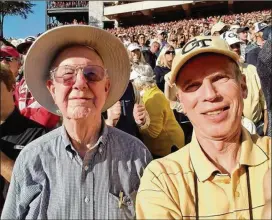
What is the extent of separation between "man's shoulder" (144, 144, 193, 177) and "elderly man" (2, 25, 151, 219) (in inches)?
10.6

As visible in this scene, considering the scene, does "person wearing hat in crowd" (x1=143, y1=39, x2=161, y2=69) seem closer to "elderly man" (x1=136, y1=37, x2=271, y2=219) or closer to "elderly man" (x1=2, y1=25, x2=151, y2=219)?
"elderly man" (x1=2, y1=25, x2=151, y2=219)

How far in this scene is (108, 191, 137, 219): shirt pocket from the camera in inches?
73.7

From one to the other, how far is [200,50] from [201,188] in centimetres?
52

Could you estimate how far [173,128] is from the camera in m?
4.26

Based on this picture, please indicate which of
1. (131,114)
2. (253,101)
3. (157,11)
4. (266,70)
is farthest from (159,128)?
(157,11)

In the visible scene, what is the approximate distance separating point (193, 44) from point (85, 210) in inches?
32.4

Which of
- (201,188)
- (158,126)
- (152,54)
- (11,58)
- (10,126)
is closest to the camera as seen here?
(201,188)

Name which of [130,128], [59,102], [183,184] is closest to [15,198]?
[59,102]

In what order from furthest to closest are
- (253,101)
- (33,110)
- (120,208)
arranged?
(253,101)
(33,110)
(120,208)

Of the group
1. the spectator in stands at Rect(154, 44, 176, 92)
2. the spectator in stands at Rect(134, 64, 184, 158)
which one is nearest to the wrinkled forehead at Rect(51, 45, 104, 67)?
the spectator in stands at Rect(134, 64, 184, 158)

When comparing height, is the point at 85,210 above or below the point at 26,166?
below

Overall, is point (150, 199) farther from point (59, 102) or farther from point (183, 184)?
point (59, 102)

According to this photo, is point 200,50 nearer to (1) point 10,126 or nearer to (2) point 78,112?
(2) point 78,112

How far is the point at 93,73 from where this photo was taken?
195cm
